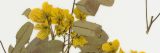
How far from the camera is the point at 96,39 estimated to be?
27cm

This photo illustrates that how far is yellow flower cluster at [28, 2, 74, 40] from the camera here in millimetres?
243

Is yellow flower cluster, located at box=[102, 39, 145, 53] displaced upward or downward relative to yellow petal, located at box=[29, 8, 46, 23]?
downward

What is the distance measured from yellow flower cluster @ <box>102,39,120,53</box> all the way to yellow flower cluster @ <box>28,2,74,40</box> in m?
0.03

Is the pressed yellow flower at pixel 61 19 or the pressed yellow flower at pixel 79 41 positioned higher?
the pressed yellow flower at pixel 61 19

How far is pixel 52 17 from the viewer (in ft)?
0.81

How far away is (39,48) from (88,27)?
40 millimetres

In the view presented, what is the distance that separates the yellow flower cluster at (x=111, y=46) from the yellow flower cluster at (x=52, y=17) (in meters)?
0.03

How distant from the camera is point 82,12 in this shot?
0.26 meters

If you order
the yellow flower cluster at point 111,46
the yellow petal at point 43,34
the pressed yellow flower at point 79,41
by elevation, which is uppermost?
the yellow petal at point 43,34

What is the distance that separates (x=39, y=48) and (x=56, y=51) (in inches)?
0.5

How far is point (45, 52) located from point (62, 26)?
2 cm

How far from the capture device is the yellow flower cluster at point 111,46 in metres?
0.25

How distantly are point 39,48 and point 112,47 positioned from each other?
0.18ft

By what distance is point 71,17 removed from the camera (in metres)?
0.24
